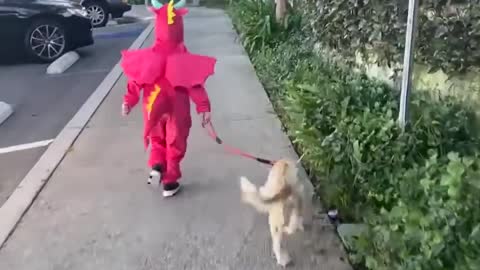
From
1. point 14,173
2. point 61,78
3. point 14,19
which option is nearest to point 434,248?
point 14,173

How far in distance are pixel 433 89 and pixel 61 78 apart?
675 centimetres

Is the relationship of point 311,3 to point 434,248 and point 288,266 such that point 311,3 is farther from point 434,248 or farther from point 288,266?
point 434,248

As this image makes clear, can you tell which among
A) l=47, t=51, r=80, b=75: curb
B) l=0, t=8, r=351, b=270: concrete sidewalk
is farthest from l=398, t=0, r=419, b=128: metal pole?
l=47, t=51, r=80, b=75: curb

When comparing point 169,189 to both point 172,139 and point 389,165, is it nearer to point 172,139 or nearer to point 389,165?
point 172,139

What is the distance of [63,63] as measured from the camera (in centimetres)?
1138

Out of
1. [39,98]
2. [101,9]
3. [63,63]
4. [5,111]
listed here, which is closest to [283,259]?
[5,111]

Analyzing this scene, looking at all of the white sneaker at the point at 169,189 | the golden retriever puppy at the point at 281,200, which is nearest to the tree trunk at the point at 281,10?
the white sneaker at the point at 169,189

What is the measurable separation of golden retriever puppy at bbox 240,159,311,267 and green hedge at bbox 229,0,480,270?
1.27ft

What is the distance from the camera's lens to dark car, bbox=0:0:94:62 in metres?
11.7

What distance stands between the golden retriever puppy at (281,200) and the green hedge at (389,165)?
0.39 m

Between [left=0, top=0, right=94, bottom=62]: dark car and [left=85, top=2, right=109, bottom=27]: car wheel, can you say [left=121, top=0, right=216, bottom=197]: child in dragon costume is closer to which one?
[left=0, top=0, right=94, bottom=62]: dark car

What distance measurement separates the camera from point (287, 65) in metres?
8.12

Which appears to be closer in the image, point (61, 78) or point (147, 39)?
point (61, 78)

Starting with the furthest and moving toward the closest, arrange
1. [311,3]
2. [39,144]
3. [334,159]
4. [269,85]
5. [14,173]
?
[269,85] < [311,3] < [39,144] < [14,173] < [334,159]
